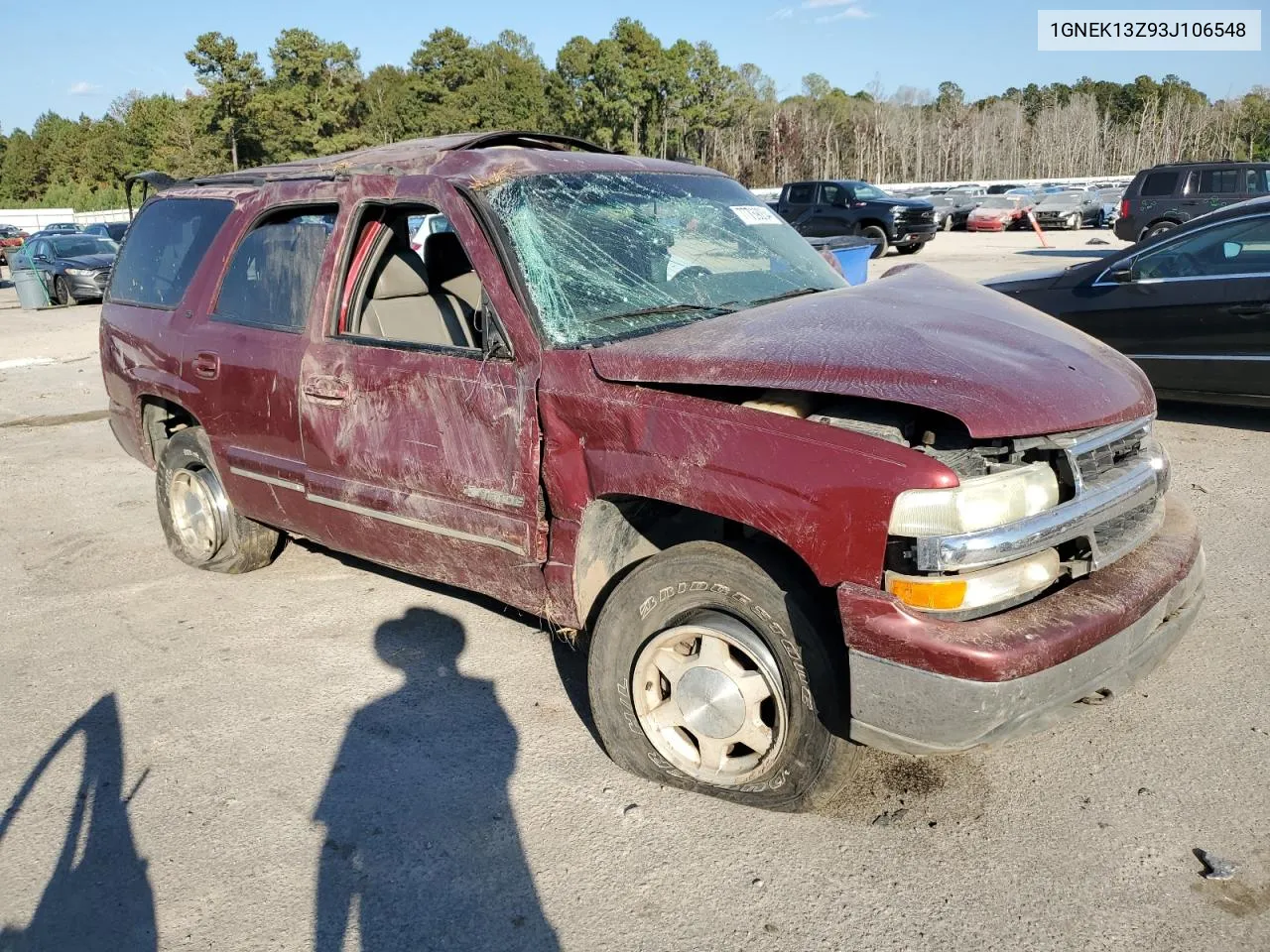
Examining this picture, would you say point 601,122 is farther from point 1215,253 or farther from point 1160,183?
point 1215,253

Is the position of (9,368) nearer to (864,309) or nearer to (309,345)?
(309,345)

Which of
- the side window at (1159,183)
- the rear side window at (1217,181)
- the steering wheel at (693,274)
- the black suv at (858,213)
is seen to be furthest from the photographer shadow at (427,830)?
the black suv at (858,213)

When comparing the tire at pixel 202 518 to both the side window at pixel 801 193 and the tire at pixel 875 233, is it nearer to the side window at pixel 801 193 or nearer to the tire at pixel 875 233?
the tire at pixel 875 233

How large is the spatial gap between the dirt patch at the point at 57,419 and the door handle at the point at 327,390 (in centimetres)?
648

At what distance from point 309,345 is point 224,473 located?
105 centimetres

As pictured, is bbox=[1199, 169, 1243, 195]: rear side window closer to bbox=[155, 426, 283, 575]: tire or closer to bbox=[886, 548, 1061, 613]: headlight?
bbox=[155, 426, 283, 575]: tire

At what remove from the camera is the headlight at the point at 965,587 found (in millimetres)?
2453

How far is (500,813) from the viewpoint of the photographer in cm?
303

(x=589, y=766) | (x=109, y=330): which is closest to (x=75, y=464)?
(x=109, y=330)

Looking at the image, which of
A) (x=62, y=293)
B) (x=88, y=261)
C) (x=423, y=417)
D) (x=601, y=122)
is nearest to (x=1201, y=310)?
(x=423, y=417)

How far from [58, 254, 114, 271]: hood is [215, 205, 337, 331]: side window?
1945 centimetres

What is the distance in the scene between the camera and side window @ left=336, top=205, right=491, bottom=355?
151 inches

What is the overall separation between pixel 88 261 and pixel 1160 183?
22411mm

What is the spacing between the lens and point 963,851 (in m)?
2.75
